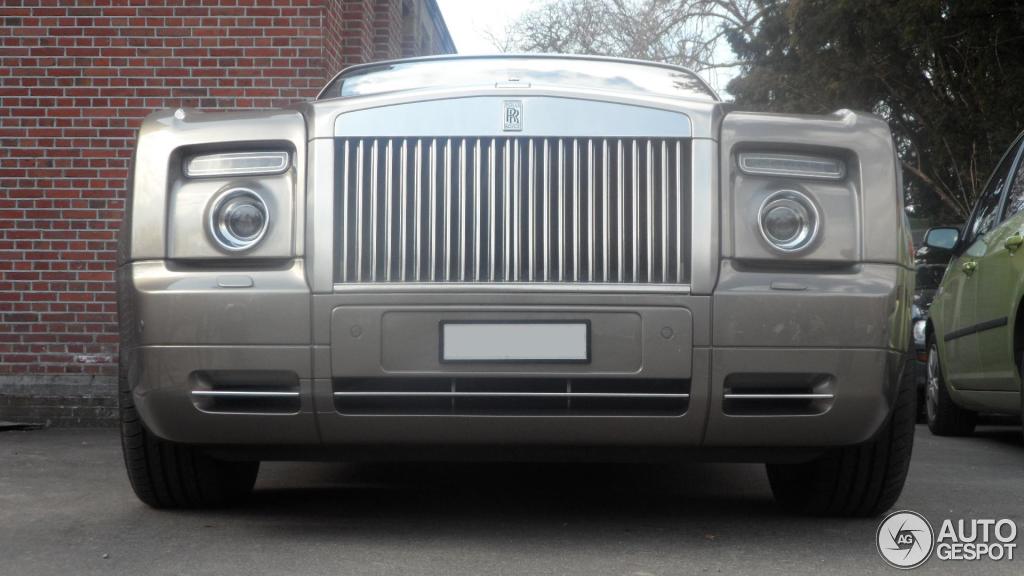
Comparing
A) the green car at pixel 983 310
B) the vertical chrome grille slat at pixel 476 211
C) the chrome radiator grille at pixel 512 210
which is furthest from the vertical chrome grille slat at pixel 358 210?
the green car at pixel 983 310

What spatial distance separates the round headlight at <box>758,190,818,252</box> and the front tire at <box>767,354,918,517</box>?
580mm

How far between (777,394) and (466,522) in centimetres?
111

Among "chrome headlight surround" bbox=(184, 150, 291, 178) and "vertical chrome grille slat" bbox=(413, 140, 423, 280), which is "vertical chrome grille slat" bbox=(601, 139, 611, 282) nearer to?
"vertical chrome grille slat" bbox=(413, 140, 423, 280)

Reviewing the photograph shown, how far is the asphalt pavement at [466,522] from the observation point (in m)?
3.76

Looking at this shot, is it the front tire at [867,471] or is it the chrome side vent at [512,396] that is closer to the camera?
the chrome side vent at [512,396]

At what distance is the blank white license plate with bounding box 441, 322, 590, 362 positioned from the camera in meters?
3.85

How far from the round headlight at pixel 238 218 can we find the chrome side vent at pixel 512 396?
498 mm

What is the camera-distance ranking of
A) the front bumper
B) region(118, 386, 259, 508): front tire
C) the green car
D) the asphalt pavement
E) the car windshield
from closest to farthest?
1. the asphalt pavement
2. the front bumper
3. region(118, 386, 259, 508): front tire
4. the car windshield
5. the green car

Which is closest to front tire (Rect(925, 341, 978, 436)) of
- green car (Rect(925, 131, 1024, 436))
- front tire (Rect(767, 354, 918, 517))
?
green car (Rect(925, 131, 1024, 436))

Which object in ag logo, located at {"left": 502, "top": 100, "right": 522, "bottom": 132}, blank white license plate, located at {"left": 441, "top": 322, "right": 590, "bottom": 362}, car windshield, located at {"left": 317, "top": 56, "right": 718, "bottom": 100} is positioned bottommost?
blank white license plate, located at {"left": 441, "top": 322, "right": 590, "bottom": 362}

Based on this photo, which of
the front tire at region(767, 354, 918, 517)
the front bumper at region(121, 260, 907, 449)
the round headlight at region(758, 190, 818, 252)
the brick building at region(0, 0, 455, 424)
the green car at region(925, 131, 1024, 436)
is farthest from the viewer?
the brick building at region(0, 0, 455, 424)

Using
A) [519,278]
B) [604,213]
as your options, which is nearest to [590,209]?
[604,213]

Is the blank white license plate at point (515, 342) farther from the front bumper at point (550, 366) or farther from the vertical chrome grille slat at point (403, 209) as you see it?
the vertical chrome grille slat at point (403, 209)

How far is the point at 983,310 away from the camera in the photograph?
6.81 m
